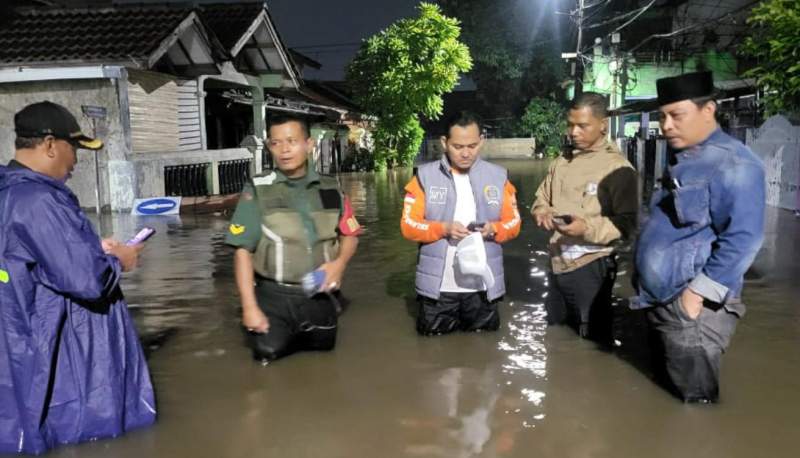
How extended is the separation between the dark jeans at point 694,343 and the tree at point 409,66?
23727 mm

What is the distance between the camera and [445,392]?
13.4 feet

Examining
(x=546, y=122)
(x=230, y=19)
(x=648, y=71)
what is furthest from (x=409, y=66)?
(x=546, y=122)

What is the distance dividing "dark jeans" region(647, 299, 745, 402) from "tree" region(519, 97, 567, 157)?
41332mm

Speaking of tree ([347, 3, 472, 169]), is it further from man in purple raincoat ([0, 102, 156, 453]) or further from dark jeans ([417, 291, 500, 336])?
man in purple raincoat ([0, 102, 156, 453])

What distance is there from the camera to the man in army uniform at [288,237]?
4.01 metres

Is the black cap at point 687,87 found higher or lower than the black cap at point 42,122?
higher

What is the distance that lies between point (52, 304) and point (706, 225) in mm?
3325

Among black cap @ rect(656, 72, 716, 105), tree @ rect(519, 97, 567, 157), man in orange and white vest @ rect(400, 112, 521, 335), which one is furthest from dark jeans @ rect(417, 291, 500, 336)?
tree @ rect(519, 97, 567, 157)

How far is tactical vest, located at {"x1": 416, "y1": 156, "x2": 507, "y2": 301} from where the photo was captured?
4.70m

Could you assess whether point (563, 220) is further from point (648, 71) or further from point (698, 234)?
point (648, 71)

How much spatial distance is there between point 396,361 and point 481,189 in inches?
55.7

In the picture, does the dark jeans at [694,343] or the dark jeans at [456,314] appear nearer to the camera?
the dark jeans at [694,343]

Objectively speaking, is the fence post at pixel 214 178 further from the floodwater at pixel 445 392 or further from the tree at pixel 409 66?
the tree at pixel 409 66

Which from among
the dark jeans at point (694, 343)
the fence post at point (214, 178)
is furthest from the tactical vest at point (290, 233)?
the fence post at point (214, 178)
